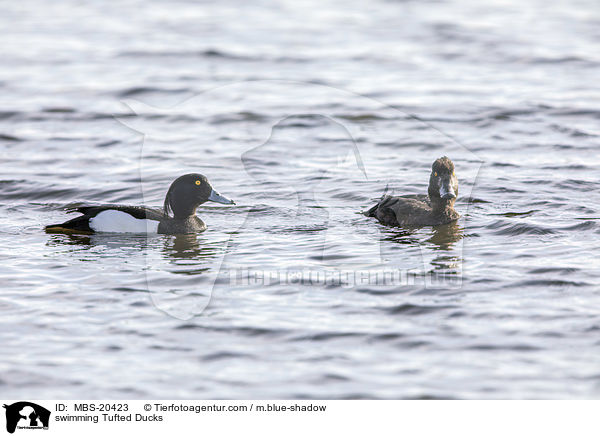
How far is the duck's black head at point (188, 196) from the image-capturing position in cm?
1219

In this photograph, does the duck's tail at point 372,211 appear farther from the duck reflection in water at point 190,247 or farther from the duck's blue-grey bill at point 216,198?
the duck reflection in water at point 190,247

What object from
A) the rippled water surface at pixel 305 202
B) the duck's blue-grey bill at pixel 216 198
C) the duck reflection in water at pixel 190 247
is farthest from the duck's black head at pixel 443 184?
the duck reflection in water at pixel 190 247

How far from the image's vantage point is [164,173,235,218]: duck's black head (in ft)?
40.0

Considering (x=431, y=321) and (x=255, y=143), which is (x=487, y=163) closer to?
(x=255, y=143)

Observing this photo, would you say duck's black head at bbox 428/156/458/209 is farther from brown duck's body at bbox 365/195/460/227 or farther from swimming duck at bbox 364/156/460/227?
brown duck's body at bbox 365/195/460/227

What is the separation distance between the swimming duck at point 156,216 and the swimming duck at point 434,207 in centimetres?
225


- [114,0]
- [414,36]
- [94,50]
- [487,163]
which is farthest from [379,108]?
[114,0]

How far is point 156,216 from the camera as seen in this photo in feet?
40.2

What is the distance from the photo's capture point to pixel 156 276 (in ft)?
33.2

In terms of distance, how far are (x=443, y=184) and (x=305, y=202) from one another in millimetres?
2559
